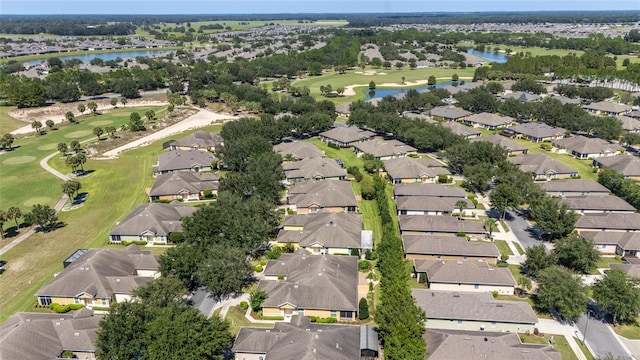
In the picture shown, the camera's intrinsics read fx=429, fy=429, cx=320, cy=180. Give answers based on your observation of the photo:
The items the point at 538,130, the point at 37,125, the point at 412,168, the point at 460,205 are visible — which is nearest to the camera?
the point at 460,205

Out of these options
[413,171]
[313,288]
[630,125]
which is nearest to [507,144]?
[413,171]

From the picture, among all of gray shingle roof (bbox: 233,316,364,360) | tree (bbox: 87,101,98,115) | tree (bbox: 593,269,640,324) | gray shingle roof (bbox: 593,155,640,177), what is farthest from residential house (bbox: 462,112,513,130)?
tree (bbox: 87,101,98,115)

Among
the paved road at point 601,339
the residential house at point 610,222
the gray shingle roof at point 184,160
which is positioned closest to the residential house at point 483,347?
the paved road at point 601,339

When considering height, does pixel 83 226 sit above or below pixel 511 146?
below

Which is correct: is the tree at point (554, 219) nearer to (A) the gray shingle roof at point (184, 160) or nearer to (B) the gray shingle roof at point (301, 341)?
(B) the gray shingle roof at point (301, 341)

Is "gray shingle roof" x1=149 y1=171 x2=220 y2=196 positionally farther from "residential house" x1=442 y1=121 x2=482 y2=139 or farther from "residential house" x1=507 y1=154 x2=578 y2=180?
"residential house" x1=442 y1=121 x2=482 y2=139

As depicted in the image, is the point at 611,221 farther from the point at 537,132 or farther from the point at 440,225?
the point at 537,132
